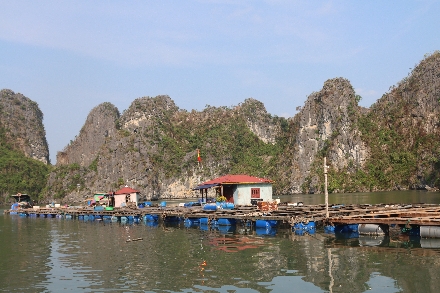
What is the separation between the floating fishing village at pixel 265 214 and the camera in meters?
26.8

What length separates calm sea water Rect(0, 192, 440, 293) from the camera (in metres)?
16.4

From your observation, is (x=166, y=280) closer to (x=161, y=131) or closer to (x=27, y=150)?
(x=161, y=131)

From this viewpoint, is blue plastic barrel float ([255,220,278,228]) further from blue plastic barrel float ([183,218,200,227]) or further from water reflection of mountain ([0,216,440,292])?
blue plastic barrel float ([183,218,200,227])

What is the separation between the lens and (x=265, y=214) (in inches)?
1332

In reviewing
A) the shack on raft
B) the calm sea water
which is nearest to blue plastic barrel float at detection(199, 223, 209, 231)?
the calm sea water

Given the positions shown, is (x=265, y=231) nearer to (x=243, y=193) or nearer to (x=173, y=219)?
(x=243, y=193)

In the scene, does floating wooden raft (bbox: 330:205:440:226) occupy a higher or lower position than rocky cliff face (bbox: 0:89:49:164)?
lower

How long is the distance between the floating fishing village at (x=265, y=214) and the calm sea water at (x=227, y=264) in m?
1.26

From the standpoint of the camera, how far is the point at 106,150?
13962 cm

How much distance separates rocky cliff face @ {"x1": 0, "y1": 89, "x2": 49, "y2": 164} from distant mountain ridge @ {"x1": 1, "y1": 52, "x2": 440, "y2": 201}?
17.8 metres

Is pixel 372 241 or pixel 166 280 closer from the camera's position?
pixel 166 280

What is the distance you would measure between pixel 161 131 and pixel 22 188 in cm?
4872

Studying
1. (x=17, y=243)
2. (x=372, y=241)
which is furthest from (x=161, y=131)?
(x=372, y=241)

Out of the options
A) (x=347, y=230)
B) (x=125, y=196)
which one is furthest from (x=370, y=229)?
(x=125, y=196)
